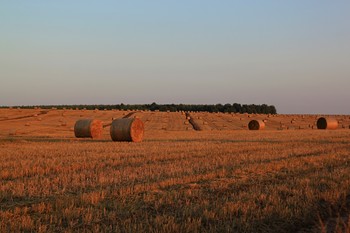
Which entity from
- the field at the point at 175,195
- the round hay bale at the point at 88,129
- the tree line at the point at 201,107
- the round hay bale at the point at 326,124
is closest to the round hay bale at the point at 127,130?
the round hay bale at the point at 88,129

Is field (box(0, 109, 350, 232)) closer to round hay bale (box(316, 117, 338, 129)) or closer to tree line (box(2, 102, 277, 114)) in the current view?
round hay bale (box(316, 117, 338, 129))

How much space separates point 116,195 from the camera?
24.7 ft

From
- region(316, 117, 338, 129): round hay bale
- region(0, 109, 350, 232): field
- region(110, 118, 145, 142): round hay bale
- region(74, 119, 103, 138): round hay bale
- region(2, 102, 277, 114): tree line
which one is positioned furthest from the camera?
region(2, 102, 277, 114): tree line

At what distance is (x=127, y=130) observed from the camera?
2252 centimetres

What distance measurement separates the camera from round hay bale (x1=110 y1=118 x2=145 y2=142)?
22.6 metres

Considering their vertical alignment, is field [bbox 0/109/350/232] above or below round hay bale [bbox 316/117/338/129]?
below

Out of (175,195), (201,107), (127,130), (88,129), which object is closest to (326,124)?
(127,130)

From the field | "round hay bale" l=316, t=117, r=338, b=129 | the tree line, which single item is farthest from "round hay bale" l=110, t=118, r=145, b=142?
the tree line

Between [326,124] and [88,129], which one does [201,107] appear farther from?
[88,129]

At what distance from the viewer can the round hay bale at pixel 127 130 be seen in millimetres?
22562

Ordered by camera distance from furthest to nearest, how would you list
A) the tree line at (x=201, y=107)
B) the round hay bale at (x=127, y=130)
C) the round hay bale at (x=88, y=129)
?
1. the tree line at (x=201, y=107)
2. the round hay bale at (x=88, y=129)
3. the round hay bale at (x=127, y=130)

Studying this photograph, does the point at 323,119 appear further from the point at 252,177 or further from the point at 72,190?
the point at 72,190

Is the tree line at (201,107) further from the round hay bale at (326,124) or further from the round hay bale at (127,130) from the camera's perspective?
the round hay bale at (127,130)

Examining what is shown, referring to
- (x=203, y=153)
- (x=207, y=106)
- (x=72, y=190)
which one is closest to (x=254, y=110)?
(x=207, y=106)
